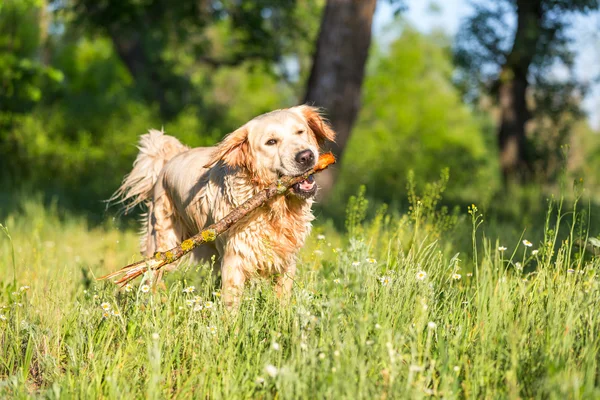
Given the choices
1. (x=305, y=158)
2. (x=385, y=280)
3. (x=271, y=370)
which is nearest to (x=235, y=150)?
(x=305, y=158)

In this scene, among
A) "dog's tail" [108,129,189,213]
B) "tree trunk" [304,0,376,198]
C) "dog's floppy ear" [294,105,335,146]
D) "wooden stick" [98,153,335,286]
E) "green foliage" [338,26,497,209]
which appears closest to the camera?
"wooden stick" [98,153,335,286]

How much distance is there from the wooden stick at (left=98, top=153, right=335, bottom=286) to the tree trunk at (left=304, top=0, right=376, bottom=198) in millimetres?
4864

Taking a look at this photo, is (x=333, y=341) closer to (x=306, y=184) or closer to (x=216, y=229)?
(x=216, y=229)

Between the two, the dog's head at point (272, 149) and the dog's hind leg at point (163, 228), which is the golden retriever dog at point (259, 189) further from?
the dog's hind leg at point (163, 228)

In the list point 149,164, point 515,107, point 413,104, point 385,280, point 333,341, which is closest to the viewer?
point 333,341

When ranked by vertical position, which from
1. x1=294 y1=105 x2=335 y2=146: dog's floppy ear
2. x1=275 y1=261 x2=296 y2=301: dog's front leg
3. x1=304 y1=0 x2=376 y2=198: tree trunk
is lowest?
x1=275 y1=261 x2=296 y2=301: dog's front leg

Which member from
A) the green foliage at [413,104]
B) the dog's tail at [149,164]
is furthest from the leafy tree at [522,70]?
the green foliage at [413,104]

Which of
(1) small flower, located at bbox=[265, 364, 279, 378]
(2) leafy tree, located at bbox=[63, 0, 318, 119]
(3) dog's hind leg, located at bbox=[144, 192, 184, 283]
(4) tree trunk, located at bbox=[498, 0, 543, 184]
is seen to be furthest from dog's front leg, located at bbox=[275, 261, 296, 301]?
(4) tree trunk, located at bbox=[498, 0, 543, 184]

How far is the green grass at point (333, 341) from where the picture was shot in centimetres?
289

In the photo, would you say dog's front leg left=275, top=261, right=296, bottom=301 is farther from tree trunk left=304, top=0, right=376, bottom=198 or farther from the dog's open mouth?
tree trunk left=304, top=0, right=376, bottom=198

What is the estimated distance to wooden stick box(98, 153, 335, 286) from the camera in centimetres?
413

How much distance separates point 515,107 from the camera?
14930 millimetres

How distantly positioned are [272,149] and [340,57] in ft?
16.6

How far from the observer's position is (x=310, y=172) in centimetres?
446
